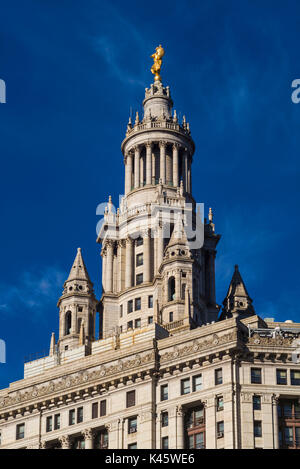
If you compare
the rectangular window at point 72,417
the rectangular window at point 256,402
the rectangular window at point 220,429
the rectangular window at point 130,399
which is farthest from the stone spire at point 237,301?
the rectangular window at point 220,429

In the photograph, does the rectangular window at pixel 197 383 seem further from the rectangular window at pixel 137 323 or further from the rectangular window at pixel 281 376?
the rectangular window at pixel 137 323

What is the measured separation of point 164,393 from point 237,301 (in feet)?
144

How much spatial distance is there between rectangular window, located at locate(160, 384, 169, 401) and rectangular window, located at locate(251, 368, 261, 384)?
9999mm

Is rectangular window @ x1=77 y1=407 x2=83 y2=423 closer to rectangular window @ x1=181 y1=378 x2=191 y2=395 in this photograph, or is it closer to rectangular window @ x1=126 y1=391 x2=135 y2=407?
rectangular window @ x1=126 y1=391 x2=135 y2=407

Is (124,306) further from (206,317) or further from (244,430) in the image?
(244,430)

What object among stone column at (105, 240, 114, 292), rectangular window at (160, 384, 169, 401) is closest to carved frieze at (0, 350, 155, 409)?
rectangular window at (160, 384, 169, 401)

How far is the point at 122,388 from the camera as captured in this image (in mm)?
151250

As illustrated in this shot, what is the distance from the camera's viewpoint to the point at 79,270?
189 meters

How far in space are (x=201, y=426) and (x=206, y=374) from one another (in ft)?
19.4

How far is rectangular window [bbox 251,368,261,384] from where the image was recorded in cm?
14500

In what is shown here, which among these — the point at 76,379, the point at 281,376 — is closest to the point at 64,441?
the point at 76,379

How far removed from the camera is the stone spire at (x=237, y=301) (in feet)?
619
